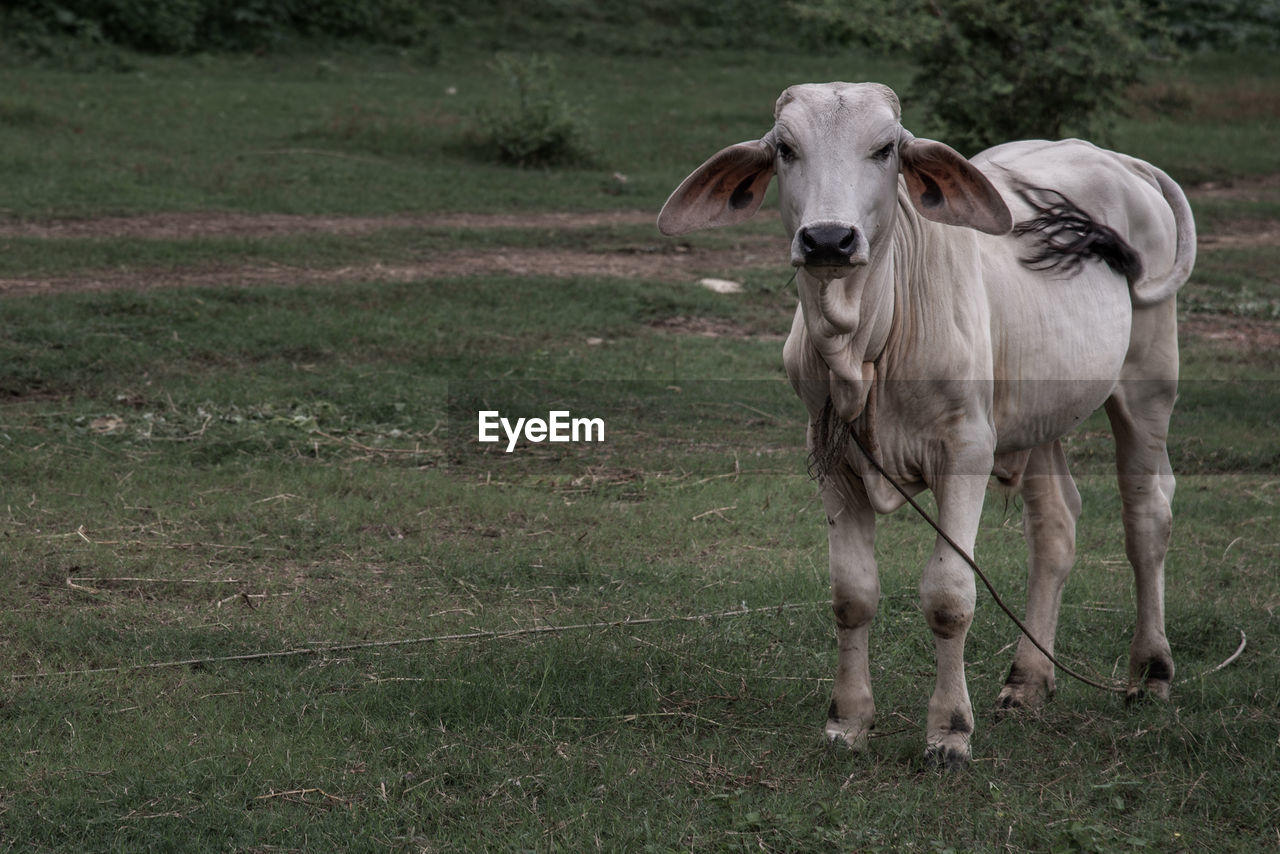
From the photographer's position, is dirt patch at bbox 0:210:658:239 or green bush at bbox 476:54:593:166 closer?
dirt patch at bbox 0:210:658:239

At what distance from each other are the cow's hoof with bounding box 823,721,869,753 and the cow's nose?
135cm

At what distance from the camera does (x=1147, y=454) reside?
4.54 m

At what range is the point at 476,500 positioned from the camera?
6.01m

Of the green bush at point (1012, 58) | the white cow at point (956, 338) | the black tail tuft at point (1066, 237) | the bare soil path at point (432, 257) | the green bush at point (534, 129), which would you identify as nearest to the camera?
the white cow at point (956, 338)

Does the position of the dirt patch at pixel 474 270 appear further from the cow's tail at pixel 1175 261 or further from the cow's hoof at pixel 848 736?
the cow's hoof at pixel 848 736

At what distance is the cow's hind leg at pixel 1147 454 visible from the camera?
4.48 m

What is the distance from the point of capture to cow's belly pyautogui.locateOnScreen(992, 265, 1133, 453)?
3.96m

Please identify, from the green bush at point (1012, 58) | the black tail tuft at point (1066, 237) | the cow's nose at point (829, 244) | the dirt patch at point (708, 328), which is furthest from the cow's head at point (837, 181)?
the green bush at point (1012, 58)

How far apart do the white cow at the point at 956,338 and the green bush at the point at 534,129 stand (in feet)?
28.7

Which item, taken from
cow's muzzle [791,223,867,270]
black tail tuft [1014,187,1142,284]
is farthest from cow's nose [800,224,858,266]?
black tail tuft [1014,187,1142,284]

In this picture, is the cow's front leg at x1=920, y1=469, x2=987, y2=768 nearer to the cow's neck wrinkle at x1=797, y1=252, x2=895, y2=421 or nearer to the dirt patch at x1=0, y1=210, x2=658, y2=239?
the cow's neck wrinkle at x1=797, y1=252, x2=895, y2=421

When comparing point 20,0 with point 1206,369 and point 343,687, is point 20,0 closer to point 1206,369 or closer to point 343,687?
point 1206,369

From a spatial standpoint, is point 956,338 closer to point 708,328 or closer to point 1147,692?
point 1147,692

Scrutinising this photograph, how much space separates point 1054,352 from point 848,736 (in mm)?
1198
